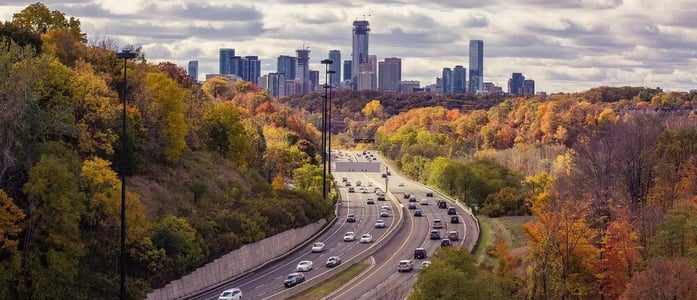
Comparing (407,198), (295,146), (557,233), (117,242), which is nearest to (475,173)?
(407,198)

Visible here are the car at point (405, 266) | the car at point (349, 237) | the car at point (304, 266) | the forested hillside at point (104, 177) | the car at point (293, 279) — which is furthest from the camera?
the car at point (349, 237)

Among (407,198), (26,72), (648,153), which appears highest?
(26,72)

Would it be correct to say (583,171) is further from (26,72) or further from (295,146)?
(295,146)

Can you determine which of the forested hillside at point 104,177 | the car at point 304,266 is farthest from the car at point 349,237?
the car at point 304,266

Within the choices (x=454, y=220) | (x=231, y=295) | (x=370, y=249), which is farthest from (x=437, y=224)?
(x=231, y=295)

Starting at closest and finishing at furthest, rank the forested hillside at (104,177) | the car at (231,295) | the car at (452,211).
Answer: the forested hillside at (104,177) → the car at (231,295) → the car at (452,211)

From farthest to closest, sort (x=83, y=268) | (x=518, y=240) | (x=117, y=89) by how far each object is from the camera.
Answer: (x=518, y=240) < (x=117, y=89) < (x=83, y=268)

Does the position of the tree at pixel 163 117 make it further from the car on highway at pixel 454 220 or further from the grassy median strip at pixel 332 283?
the car on highway at pixel 454 220
